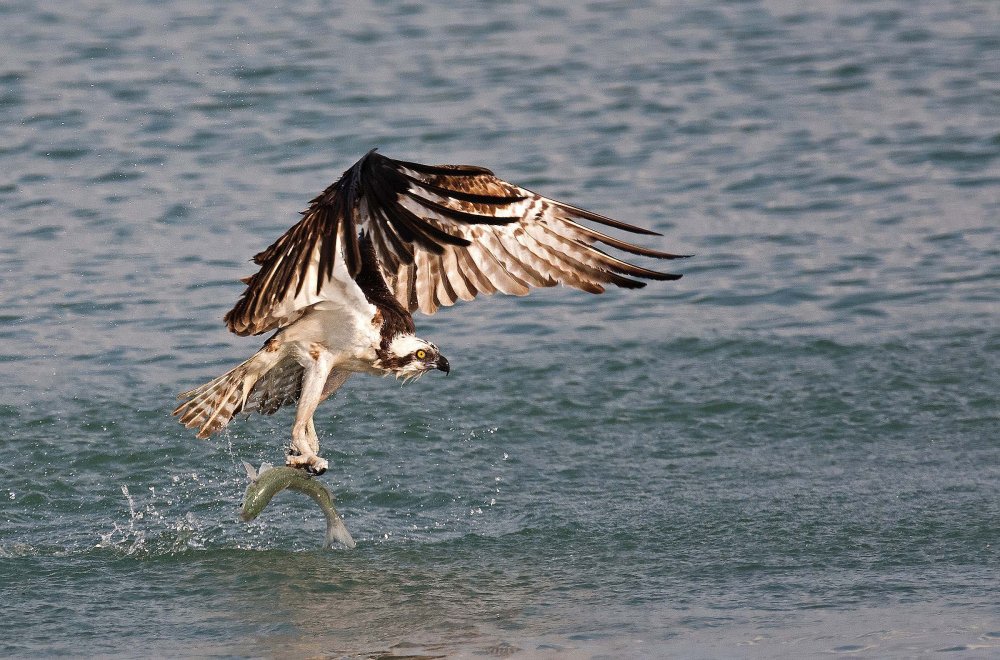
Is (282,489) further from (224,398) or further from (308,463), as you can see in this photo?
(224,398)

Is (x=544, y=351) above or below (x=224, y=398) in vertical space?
below

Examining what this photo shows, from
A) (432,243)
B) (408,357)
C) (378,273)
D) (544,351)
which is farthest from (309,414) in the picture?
(544,351)

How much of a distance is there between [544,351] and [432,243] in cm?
392

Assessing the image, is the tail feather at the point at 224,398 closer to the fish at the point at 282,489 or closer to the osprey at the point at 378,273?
the osprey at the point at 378,273

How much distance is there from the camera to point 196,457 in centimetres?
788

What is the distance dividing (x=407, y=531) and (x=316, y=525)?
1.48 feet

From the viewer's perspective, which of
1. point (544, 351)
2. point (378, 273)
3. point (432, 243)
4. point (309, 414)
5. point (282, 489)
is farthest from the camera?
point (544, 351)

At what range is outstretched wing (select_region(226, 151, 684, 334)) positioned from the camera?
17.8 ft

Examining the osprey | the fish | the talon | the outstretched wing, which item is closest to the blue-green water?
the fish

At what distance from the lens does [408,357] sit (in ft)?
21.2

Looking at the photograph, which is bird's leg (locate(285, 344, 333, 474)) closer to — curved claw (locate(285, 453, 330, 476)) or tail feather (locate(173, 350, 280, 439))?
curved claw (locate(285, 453, 330, 476))

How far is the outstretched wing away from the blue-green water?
1.01 metres

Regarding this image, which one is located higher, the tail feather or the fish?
the tail feather

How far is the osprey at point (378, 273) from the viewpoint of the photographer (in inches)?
217
